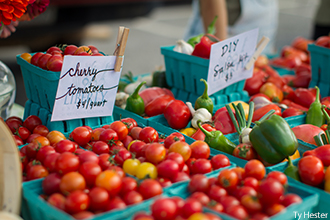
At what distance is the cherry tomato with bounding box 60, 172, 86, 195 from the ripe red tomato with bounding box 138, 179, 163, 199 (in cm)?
18

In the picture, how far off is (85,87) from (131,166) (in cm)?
56

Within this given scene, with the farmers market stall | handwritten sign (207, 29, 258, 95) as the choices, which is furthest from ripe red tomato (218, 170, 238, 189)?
handwritten sign (207, 29, 258, 95)

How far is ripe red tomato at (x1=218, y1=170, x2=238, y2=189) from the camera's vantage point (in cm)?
121

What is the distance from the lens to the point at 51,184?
121 cm

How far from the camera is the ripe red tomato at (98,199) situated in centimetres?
111

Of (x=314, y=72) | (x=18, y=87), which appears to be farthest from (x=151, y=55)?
(x=314, y=72)

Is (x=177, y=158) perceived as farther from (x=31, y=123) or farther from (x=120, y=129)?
(x=31, y=123)

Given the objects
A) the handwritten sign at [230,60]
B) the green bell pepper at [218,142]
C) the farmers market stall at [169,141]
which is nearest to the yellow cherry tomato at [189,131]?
the farmers market stall at [169,141]

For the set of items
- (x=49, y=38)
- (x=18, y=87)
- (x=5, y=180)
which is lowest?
(x=18, y=87)

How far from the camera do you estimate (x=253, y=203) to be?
1.11m

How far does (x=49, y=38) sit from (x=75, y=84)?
179 inches

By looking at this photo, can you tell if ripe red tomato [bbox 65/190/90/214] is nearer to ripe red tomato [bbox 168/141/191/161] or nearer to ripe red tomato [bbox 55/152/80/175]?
ripe red tomato [bbox 55/152/80/175]

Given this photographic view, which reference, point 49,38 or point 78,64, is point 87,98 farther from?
point 49,38

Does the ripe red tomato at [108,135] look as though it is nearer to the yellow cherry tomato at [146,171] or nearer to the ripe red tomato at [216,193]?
the yellow cherry tomato at [146,171]
